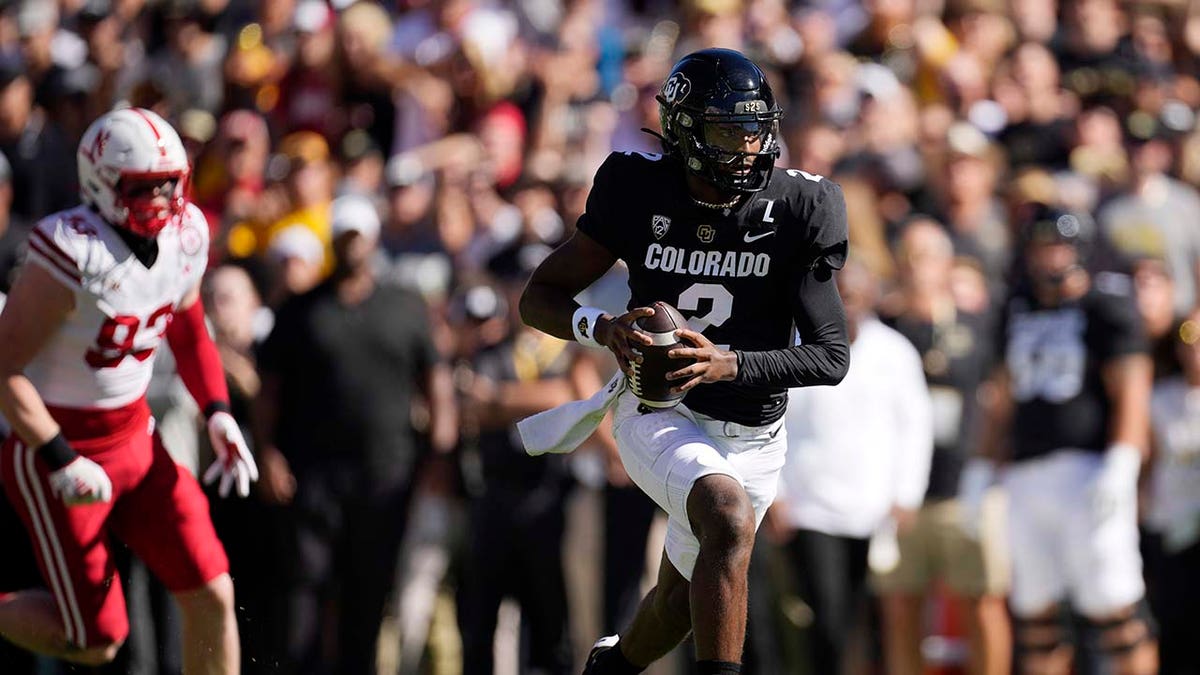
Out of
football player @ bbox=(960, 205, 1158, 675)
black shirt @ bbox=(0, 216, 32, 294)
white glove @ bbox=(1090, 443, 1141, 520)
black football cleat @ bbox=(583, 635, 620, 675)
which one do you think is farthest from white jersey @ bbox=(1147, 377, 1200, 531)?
black shirt @ bbox=(0, 216, 32, 294)

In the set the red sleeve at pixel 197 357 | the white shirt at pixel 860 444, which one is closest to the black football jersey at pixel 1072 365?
the white shirt at pixel 860 444

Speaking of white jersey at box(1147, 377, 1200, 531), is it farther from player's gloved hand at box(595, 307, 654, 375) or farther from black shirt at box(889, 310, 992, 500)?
player's gloved hand at box(595, 307, 654, 375)

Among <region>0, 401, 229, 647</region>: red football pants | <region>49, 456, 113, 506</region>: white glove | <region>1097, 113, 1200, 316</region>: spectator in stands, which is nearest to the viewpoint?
<region>49, 456, 113, 506</region>: white glove

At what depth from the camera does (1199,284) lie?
1084cm

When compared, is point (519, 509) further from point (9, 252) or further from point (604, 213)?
point (604, 213)

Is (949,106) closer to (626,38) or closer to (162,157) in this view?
(626,38)

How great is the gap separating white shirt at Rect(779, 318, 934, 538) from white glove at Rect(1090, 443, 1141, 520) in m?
0.85

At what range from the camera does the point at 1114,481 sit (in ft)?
32.1

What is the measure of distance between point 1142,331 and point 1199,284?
111cm

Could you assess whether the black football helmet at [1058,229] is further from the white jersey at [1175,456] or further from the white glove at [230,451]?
the white glove at [230,451]

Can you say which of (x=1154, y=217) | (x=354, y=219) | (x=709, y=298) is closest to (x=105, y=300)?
(x=709, y=298)

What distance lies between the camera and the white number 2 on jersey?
21.0 ft

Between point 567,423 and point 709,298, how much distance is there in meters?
0.64

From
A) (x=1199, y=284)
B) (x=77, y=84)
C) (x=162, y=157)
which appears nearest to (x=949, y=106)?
(x=1199, y=284)
